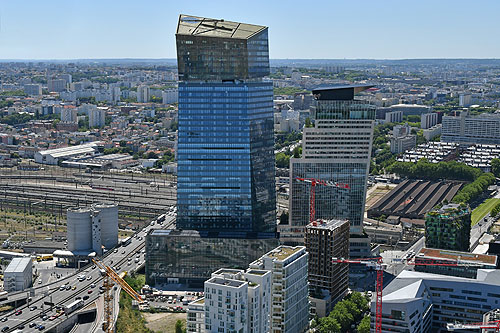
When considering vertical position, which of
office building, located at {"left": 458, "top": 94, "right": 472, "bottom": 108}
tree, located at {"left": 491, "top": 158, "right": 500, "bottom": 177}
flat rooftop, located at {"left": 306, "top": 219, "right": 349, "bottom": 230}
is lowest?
tree, located at {"left": 491, "top": 158, "right": 500, "bottom": 177}

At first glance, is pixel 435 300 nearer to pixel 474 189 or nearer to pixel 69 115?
pixel 474 189

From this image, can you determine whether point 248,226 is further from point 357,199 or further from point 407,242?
point 407,242

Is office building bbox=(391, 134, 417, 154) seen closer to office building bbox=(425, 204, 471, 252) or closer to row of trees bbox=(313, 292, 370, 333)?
office building bbox=(425, 204, 471, 252)

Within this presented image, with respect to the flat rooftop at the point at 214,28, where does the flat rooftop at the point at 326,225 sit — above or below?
below

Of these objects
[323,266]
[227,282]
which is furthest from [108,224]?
[227,282]

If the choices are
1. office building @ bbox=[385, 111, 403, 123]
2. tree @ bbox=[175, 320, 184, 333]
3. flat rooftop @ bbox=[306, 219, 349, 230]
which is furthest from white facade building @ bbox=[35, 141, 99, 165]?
tree @ bbox=[175, 320, 184, 333]

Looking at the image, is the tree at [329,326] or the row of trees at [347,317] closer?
the tree at [329,326]

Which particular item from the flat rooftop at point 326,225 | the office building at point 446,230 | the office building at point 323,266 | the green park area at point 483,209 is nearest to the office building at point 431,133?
the green park area at point 483,209

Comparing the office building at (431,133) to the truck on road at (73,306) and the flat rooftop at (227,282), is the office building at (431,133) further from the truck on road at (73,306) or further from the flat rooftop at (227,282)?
the flat rooftop at (227,282)
